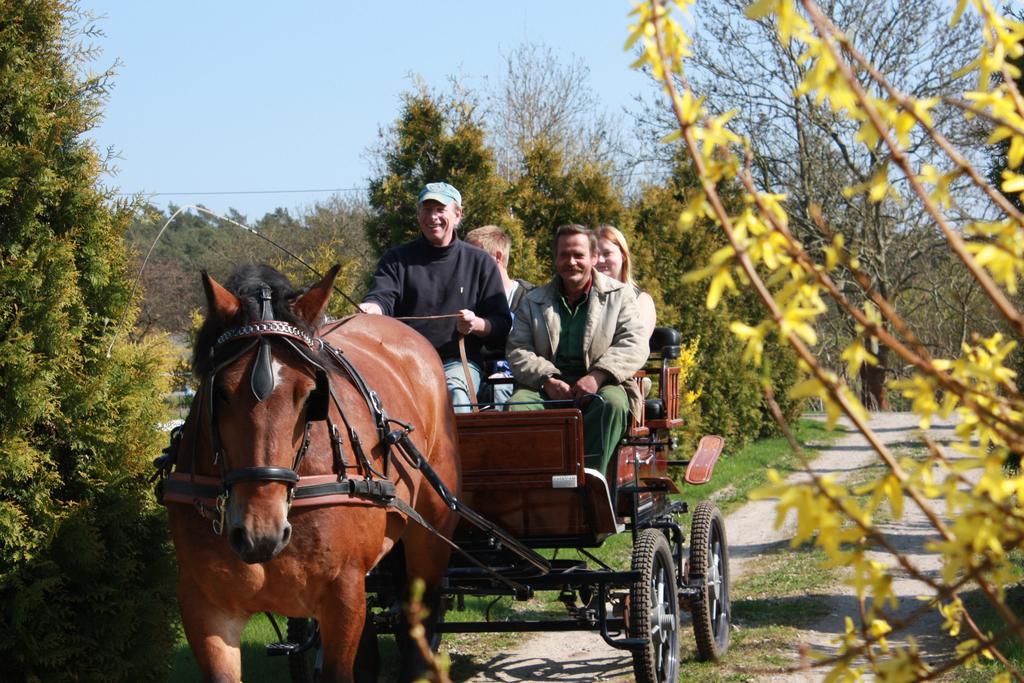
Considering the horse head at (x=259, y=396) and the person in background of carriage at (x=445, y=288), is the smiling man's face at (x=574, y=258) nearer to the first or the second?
the person in background of carriage at (x=445, y=288)

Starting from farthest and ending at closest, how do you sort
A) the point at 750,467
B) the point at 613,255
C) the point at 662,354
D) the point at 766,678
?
the point at 750,467
the point at 613,255
the point at 662,354
the point at 766,678

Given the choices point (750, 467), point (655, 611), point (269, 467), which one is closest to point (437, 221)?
point (655, 611)

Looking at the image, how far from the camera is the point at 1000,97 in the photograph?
148 centimetres

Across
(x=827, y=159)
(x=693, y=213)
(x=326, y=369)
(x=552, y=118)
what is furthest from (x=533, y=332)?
(x=827, y=159)

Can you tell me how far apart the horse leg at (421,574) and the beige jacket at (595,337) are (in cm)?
107

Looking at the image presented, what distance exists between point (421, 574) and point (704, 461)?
92.0 inches

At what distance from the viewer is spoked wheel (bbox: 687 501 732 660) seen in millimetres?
6281

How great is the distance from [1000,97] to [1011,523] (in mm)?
565

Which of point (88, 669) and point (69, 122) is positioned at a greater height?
point (69, 122)

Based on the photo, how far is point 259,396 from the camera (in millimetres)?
3549

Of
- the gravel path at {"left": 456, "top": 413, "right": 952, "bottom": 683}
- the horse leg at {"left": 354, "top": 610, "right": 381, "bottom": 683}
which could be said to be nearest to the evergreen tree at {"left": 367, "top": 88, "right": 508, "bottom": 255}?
the gravel path at {"left": 456, "top": 413, "right": 952, "bottom": 683}

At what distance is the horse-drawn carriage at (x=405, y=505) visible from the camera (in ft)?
12.0

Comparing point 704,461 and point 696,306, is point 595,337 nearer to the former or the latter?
point 704,461

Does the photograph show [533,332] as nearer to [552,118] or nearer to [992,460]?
[992,460]
